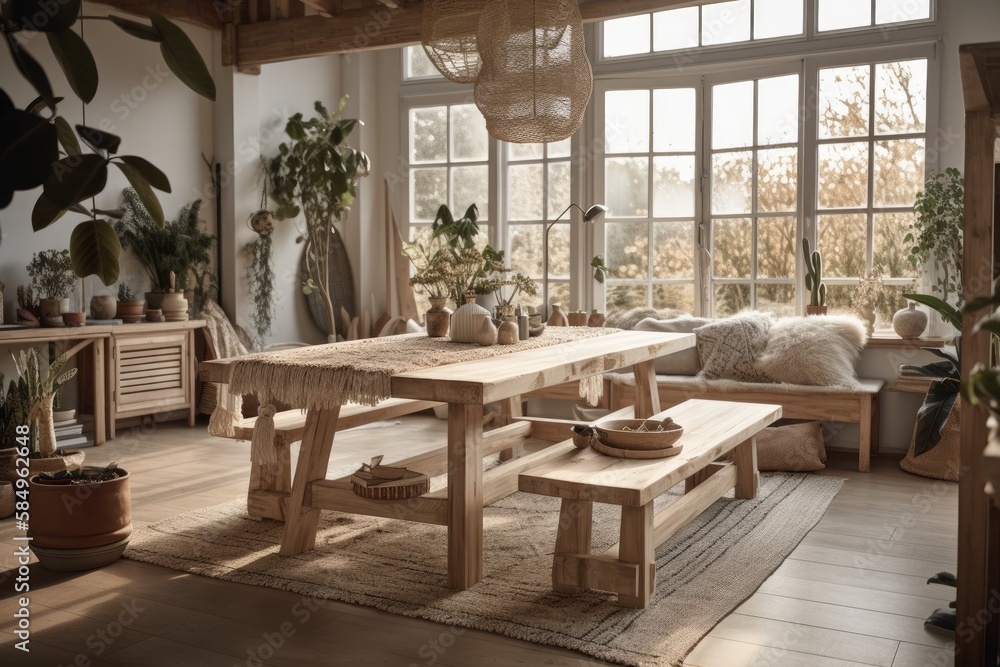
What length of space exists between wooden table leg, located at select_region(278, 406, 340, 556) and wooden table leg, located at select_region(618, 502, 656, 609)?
1.18 m

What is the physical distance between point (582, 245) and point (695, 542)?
3357 mm

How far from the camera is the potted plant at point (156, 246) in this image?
5.79m

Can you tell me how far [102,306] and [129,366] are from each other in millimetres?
398

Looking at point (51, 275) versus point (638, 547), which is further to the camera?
point (51, 275)

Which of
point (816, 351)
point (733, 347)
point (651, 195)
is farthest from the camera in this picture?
point (651, 195)

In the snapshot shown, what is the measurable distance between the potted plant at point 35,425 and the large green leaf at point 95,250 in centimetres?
281

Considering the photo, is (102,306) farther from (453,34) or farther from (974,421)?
(974,421)

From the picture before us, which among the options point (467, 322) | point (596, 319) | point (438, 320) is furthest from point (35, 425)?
point (596, 319)

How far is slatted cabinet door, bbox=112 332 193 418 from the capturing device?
547 cm

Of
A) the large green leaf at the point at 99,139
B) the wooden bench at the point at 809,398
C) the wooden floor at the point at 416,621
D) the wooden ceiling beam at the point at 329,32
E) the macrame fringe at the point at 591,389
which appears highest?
the wooden ceiling beam at the point at 329,32

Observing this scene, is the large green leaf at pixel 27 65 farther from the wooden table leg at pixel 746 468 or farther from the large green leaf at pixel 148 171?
the wooden table leg at pixel 746 468

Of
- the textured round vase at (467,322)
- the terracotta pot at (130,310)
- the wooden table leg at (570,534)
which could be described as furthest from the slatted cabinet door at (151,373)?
the wooden table leg at (570,534)

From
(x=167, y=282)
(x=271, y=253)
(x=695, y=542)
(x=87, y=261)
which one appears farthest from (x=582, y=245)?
(x=87, y=261)

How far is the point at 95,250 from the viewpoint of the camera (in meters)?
1.32
